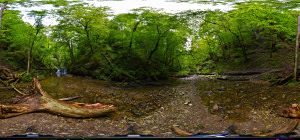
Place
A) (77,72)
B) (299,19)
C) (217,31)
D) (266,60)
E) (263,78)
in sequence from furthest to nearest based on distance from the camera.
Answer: (77,72) < (217,31) < (266,60) < (263,78) < (299,19)

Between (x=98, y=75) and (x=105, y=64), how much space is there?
56cm

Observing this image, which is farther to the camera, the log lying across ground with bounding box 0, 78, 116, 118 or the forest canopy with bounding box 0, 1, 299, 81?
the forest canopy with bounding box 0, 1, 299, 81

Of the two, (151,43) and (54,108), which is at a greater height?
(151,43)

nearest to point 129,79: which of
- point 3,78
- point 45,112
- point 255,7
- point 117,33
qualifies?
point 117,33

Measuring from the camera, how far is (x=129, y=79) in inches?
197

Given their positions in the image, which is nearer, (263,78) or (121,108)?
(121,108)

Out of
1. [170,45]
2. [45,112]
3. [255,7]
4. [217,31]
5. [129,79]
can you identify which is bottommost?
[129,79]

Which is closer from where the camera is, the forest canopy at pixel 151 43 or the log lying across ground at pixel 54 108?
the log lying across ground at pixel 54 108

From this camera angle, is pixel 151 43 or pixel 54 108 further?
pixel 151 43

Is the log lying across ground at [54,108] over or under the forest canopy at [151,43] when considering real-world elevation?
under

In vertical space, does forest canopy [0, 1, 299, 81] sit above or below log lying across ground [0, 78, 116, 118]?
above

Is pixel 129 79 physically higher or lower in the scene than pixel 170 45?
lower

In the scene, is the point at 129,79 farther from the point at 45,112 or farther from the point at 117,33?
the point at 45,112

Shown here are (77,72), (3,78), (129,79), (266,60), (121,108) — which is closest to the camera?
(121,108)
